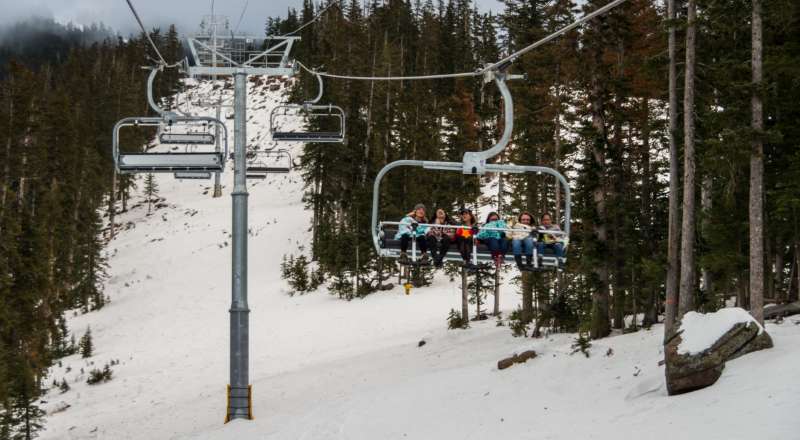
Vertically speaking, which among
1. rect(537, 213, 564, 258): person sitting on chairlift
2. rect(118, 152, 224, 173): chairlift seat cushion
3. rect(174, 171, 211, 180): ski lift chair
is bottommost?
rect(537, 213, 564, 258): person sitting on chairlift

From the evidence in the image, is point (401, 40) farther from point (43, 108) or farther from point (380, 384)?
point (380, 384)

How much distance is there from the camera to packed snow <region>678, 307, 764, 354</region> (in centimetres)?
1301

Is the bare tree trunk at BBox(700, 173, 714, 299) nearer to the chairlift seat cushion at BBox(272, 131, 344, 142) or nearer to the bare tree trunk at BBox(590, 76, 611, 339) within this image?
the bare tree trunk at BBox(590, 76, 611, 339)

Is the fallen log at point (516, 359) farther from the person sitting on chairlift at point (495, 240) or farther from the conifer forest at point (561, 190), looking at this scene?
the person sitting on chairlift at point (495, 240)

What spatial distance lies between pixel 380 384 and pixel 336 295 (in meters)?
18.0

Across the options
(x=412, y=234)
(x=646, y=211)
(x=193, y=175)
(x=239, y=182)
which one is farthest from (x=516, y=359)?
(x=193, y=175)

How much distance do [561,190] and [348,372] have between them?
11362 millimetres

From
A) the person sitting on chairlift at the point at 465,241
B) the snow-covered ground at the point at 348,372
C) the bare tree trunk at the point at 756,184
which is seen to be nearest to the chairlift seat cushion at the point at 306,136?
the person sitting on chairlift at the point at 465,241

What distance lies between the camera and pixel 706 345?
12.9 m

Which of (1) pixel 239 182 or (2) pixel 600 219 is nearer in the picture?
(1) pixel 239 182

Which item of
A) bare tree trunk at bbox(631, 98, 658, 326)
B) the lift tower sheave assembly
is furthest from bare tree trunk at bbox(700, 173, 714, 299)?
the lift tower sheave assembly

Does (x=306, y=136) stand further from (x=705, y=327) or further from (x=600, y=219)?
(x=705, y=327)

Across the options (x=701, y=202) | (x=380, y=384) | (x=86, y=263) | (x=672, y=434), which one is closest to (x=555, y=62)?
(x=701, y=202)

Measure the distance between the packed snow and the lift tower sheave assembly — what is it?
976 cm
